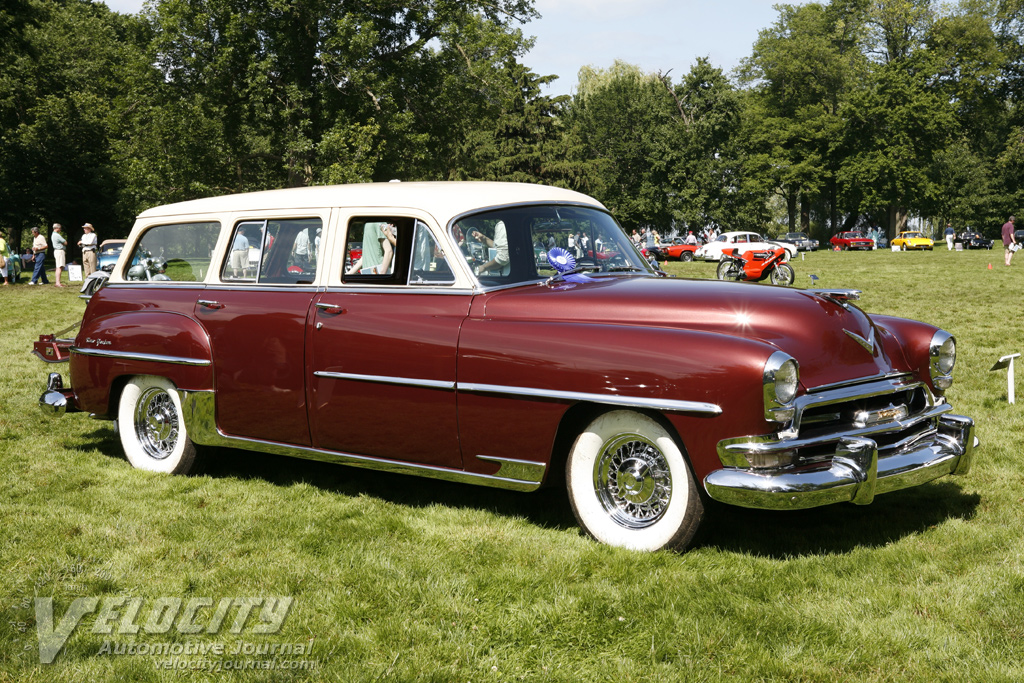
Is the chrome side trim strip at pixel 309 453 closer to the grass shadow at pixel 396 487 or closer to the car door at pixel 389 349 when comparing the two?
the car door at pixel 389 349

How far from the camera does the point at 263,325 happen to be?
580 centimetres

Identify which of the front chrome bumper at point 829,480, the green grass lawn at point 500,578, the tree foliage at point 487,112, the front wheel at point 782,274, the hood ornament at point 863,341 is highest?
the tree foliage at point 487,112

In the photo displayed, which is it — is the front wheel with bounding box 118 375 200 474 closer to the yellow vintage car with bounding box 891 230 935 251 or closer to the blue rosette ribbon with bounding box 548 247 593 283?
the blue rosette ribbon with bounding box 548 247 593 283

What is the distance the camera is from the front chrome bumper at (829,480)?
414 cm

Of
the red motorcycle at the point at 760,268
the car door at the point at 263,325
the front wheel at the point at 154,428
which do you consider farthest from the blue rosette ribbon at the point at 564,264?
the red motorcycle at the point at 760,268

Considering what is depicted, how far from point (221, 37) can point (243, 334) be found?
93.6 ft

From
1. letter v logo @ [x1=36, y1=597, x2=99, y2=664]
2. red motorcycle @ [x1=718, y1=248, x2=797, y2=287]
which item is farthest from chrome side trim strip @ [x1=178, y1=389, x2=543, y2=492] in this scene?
red motorcycle @ [x1=718, y1=248, x2=797, y2=287]

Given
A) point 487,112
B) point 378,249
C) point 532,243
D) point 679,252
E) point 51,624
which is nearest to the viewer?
point 51,624

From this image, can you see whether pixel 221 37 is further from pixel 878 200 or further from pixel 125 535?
pixel 878 200

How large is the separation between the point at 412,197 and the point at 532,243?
0.77 metres

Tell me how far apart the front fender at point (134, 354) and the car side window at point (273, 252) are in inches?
19.1

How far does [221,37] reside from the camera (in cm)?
3123

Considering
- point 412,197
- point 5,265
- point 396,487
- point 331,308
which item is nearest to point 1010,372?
point 396,487

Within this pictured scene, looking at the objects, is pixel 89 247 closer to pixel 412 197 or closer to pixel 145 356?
pixel 145 356
